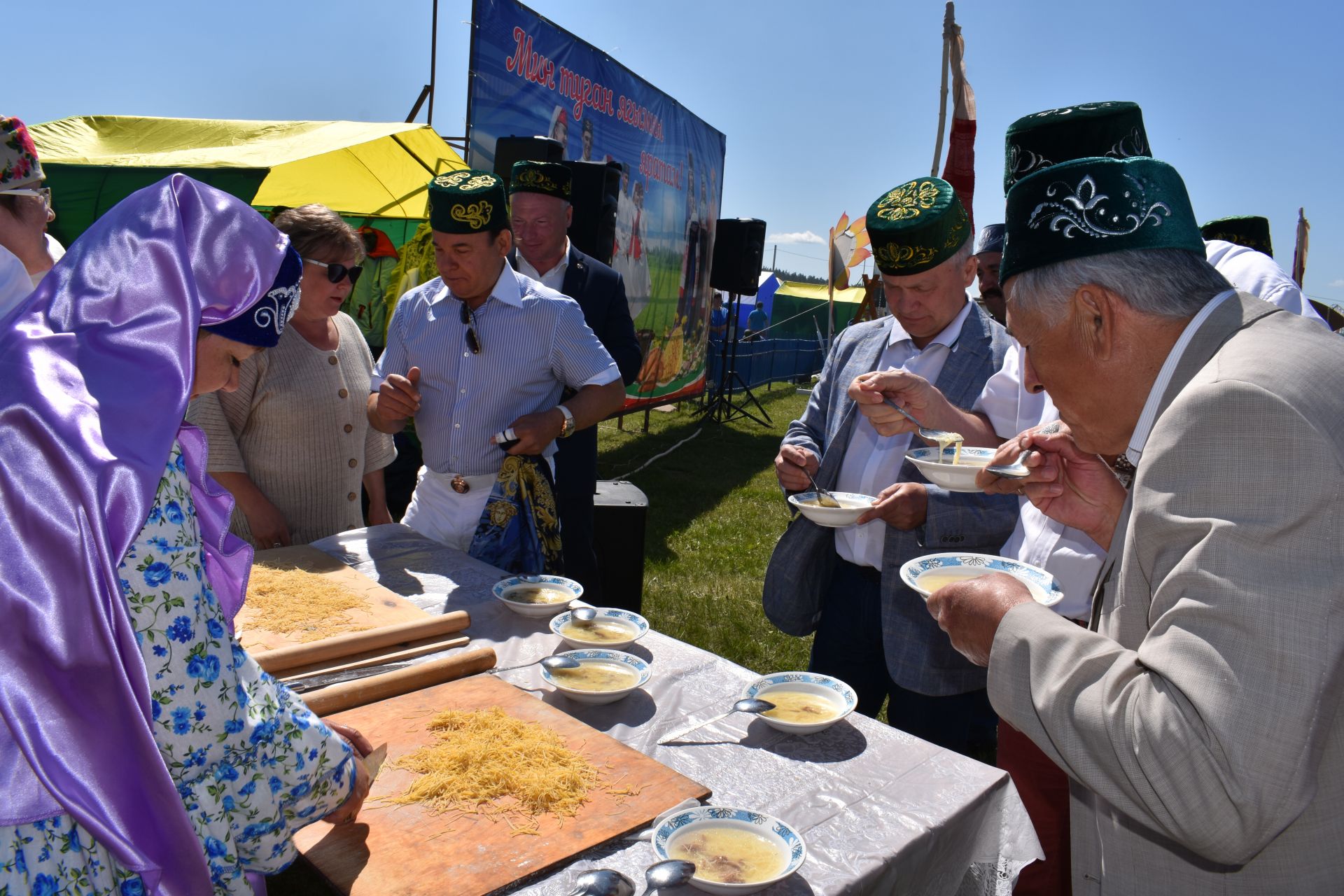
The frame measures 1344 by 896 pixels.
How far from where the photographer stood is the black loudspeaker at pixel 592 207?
5859 mm

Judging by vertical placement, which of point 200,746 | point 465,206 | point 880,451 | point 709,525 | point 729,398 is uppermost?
point 465,206

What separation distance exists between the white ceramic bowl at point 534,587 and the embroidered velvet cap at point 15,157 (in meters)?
2.36

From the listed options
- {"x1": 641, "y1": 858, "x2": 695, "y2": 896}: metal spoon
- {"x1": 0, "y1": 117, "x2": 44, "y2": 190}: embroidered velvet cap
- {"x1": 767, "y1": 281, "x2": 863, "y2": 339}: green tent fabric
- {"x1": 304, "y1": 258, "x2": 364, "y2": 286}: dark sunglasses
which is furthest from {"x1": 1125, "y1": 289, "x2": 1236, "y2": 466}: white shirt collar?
{"x1": 767, "y1": 281, "x2": 863, "y2": 339}: green tent fabric

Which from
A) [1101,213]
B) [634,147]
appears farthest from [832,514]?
[634,147]

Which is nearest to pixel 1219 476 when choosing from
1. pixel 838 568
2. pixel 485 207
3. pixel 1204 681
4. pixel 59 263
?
pixel 1204 681

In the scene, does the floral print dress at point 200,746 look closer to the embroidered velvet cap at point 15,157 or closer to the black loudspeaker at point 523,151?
the embroidered velvet cap at point 15,157

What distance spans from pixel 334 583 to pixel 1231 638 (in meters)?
2.24

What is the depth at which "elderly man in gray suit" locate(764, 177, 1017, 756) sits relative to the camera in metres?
2.54

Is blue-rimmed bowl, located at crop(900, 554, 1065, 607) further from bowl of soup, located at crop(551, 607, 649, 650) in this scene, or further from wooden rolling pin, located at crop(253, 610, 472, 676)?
wooden rolling pin, located at crop(253, 610, 472, 676)

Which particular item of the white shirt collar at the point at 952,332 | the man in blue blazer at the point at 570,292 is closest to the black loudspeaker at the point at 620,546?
the man in blue blazer at the point at 570,292

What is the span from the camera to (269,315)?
143cm

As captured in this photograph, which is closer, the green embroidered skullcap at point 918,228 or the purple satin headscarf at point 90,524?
the purple satin headscarf at point 90,524

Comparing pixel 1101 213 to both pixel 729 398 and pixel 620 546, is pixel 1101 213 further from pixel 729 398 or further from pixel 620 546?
pixel 729 398

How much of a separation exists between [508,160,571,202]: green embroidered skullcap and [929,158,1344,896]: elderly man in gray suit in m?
3.23
